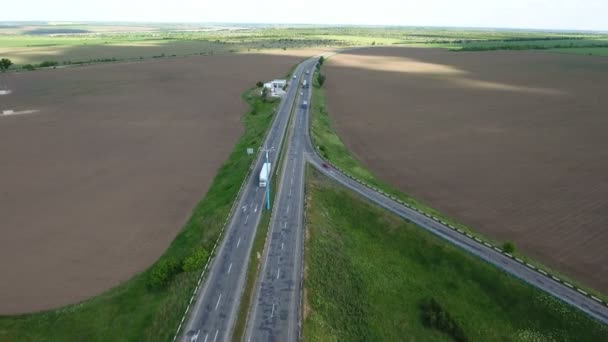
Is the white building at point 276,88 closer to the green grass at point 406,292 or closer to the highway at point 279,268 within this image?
the highway at point 279,268

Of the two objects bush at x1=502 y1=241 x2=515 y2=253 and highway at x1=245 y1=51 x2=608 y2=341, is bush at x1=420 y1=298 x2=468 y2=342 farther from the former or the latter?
bush at x1=502 y1=241 x2=515 y2=253

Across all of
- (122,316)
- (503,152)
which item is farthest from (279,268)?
(503,152)

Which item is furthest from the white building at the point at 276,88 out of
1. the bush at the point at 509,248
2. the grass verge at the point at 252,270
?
the bush at the point at 509,248

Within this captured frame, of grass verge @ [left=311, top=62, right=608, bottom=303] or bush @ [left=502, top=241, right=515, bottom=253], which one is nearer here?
grass verge @ [left=311, top=62, right=608, bottom=303]

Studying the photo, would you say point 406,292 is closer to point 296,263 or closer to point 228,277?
point 296,263

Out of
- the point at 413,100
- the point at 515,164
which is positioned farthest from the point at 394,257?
the point at 413,100

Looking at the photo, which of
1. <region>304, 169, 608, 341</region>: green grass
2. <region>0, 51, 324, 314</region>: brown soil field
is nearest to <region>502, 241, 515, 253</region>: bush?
<region>304, 169, 608, 341</region>: green grass

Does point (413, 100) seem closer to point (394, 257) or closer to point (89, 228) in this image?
point (394, 257)
